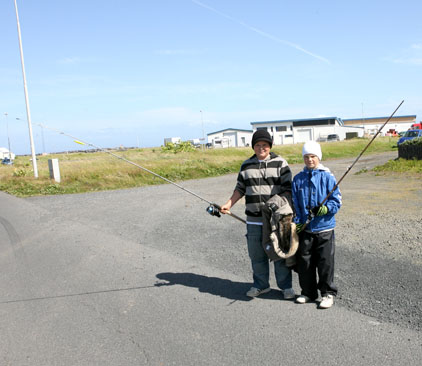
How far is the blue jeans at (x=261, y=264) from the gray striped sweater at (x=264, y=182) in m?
0.15

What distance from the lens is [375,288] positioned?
4.21m

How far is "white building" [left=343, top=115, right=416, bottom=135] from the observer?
3637 inches

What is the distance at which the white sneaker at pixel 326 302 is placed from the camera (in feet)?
12.6

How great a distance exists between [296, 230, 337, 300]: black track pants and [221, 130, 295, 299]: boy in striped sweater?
0.69ft

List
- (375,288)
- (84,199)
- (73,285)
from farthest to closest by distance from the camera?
(84,199)
(73,285)
(375,288)

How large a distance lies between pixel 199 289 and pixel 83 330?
1377 millimetres

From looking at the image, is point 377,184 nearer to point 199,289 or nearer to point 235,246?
point 235,246

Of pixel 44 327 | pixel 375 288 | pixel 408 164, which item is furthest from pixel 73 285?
pixel 408 164

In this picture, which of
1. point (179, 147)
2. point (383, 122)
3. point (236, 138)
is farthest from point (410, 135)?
point (383, 122)

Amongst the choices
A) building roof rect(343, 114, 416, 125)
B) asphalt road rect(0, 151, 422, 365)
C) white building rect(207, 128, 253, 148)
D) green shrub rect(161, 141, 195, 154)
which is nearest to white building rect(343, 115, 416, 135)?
building roof rect(343, 114, 416, 125)

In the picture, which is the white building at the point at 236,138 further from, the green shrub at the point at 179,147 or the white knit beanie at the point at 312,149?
the white knit beanie at the point at 312,149

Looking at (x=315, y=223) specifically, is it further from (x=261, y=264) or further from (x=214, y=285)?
(x=214, y=285)

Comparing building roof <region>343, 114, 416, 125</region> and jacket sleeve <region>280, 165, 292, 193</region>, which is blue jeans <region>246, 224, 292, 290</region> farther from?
building roof <region>343, 114, 416, 125</region>

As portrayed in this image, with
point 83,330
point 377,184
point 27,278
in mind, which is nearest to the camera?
point 83,330
